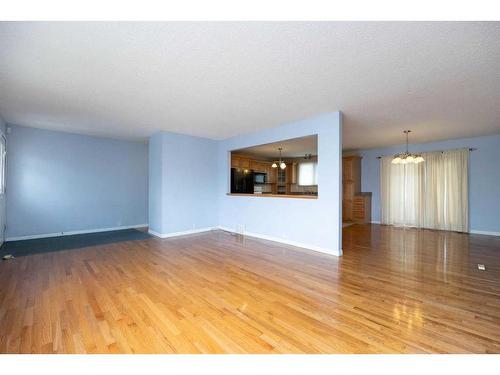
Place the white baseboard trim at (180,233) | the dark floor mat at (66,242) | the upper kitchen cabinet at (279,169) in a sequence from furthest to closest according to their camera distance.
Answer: the upper kitchen cabinet at (279,169) < the white baseboard trim at (180,233) < the dark floor mat at (66,242)

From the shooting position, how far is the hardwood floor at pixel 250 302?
1622mm

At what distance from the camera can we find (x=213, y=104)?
3535 millimetres

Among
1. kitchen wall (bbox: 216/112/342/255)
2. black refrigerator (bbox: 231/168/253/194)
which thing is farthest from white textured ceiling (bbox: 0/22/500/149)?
black refrigerator (bbox: 231/168/253/194)

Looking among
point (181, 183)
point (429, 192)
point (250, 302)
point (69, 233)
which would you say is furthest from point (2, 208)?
point (429, 192)

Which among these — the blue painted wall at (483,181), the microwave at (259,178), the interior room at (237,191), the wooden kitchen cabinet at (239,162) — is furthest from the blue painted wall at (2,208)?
the blue painted wall at (483,181)

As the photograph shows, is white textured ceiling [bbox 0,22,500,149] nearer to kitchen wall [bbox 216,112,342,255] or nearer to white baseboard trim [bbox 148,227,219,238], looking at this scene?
kitchen wall [bbox 216,112,342,255]

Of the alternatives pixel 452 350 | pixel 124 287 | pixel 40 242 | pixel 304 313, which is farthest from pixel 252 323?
pixel 40 242

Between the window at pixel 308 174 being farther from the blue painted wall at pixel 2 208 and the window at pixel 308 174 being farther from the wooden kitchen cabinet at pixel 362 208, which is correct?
the blue painted wall at pixel 2 208

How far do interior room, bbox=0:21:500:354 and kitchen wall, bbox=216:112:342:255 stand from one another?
0.11ft

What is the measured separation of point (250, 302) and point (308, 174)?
295 inches

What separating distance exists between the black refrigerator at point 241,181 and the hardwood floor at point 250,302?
2673 millimetres

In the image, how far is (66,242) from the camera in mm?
4645

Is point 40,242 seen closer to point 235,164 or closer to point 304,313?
point 235,164

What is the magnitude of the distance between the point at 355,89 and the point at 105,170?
608 centimetres
